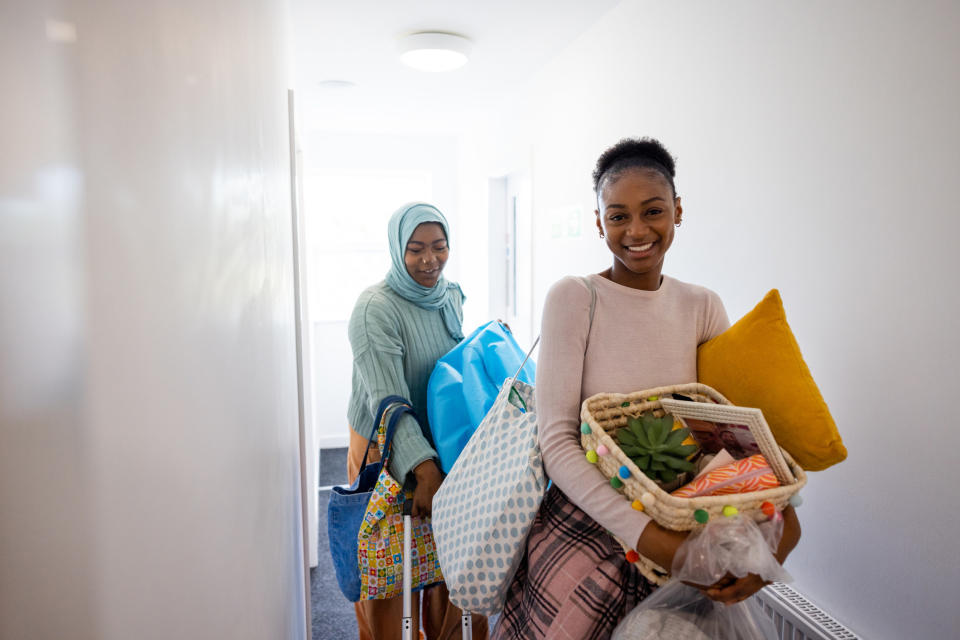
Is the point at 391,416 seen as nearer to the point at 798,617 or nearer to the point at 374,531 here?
the point at 374,531

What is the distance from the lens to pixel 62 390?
221mm

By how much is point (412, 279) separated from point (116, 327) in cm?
150

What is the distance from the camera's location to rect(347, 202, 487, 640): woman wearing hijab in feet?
4.96

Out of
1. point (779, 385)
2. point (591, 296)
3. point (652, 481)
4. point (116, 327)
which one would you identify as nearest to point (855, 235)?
point (779, 385)

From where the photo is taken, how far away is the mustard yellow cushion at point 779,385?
3.22ft

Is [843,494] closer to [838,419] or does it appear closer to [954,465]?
[838,419]

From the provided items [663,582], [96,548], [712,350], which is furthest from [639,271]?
[96,548]

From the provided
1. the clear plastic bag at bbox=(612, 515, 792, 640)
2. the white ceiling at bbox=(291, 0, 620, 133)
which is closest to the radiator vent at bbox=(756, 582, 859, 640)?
the clear plastic bag at bbox=(612, 515, 792, 640)

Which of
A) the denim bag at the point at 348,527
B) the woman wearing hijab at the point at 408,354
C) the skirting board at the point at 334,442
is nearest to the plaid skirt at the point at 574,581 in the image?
the woman wearing hijab at the point at 408,354

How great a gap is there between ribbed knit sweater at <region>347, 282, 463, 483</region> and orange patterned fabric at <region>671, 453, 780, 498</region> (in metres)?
0.77

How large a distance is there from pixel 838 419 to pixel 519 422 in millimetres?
1037

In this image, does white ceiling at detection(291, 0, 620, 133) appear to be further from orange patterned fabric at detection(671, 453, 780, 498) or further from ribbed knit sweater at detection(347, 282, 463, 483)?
orange patterned fabric at detection(671, 453, 780, 498)

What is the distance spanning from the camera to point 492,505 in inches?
43.9

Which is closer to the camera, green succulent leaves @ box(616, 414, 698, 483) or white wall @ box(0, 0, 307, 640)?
white wall @ box(0, 0, 307, 640)
